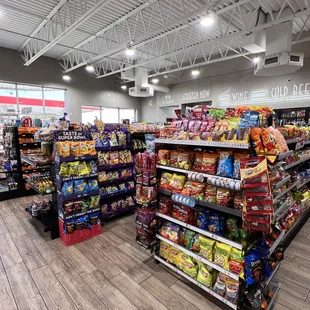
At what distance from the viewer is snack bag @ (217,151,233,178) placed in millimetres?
1814

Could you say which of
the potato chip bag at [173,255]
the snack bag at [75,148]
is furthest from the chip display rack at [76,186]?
the potato chip bag at [173,255]

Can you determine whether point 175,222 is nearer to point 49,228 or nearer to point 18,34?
point 49,228

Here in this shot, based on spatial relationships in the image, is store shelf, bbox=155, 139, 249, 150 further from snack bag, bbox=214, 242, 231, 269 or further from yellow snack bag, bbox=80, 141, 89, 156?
yellow snack bag, bbox=80, 141, 89, 156

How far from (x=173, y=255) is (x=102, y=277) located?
2.79 feet

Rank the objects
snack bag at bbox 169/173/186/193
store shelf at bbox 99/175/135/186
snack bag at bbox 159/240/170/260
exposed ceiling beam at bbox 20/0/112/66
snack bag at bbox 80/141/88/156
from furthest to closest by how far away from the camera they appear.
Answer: exposed ceiling beam at bbox 20/0/112/66, store shelf at bbox 99/175/135/186, snack bag at bbox 80/141/88/156, snack bag at bbox 159/240/170/260, snack bag at bbox 169/173/186/193

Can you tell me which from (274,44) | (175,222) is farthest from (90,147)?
(274,44)

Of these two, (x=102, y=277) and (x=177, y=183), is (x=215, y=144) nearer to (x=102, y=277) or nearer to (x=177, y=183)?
(x=177, y=183)

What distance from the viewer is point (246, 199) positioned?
1.59 meters

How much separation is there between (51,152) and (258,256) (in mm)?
3228

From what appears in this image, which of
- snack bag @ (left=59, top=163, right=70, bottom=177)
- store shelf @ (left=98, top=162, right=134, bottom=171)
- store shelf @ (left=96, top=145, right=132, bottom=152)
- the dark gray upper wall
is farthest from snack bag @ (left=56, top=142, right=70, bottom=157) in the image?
the dark gray upper wall

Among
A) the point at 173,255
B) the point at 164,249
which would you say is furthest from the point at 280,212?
the point at 164,249

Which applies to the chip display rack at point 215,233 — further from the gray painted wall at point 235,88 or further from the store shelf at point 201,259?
the gray painted wall at point 235,88

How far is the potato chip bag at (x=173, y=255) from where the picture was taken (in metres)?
2.33

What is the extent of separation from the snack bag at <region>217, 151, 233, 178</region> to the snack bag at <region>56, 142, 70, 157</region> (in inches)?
84.3
